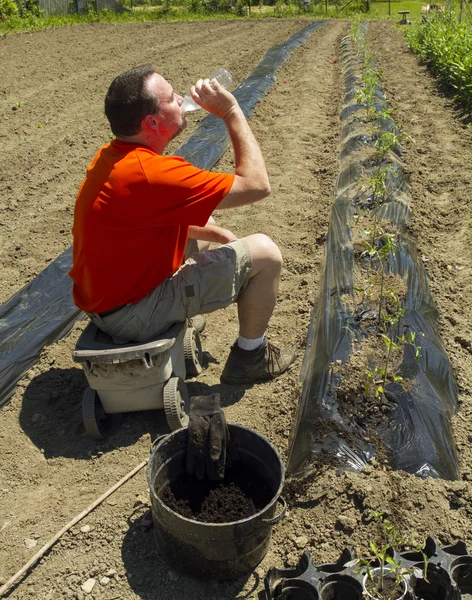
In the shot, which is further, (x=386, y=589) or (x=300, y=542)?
(x=300, y=542)

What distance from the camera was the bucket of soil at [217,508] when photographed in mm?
2119

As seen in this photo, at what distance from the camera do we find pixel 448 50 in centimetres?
1053

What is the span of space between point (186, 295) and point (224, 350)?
83 centimetres

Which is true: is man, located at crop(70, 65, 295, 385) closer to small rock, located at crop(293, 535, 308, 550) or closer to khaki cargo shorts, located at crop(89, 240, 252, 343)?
khaki cargo shorts, located at crop(89, 240, 252, 343)

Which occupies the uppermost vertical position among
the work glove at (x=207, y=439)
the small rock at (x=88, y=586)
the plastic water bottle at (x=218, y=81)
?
the plastic water bottle at (x=218, y=81)

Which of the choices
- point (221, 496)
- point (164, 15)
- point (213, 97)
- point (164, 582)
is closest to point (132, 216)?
point (213, 97)

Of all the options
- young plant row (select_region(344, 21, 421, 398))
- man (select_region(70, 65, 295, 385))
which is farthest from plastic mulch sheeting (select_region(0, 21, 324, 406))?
young plant row (select_region(344, 21, 421, 398))

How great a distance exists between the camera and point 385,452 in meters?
2.72

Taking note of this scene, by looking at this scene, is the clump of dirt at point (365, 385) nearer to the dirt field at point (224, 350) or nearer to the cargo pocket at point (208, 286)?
the dirt field at point (224, 350)

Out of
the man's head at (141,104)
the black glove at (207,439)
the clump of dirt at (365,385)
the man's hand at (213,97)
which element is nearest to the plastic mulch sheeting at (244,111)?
the man's hand at (213,97)

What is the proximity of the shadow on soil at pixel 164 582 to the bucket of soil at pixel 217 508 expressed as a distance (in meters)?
0.06

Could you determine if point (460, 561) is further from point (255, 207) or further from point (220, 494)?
point (255, 207)

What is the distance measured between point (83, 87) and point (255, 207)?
548 cm

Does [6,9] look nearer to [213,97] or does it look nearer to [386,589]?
[213,97]
